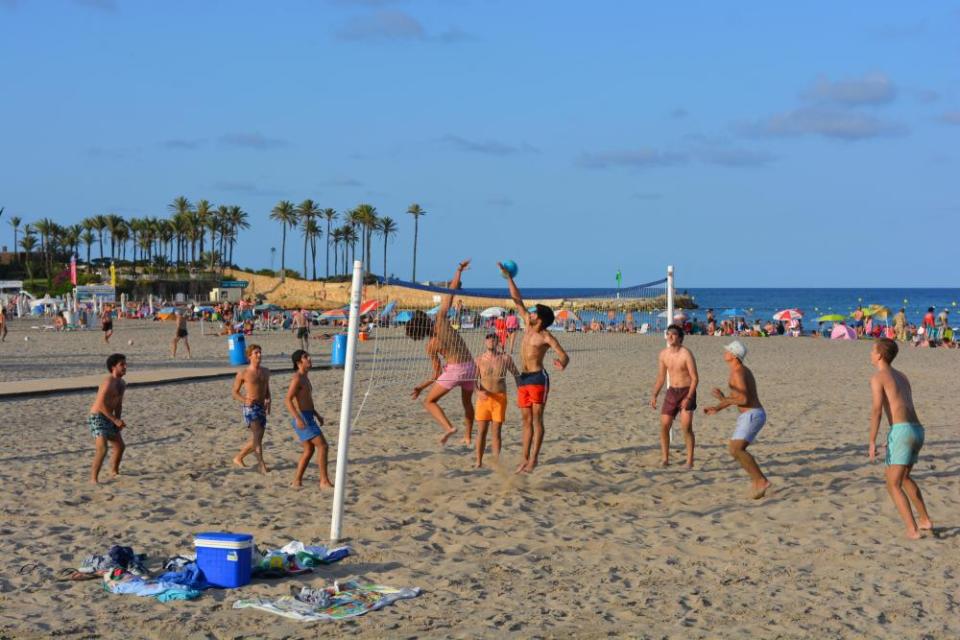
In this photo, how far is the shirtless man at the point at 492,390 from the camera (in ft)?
30.1

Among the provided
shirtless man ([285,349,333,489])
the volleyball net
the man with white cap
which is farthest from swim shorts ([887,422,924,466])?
shirtless man ([285,349,333,489])

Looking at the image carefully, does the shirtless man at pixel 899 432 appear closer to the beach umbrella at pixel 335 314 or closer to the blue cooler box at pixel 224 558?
the blue cooler box at pixel 224 558

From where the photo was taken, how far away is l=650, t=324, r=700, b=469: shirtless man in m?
9.32

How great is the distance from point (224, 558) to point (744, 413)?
14.3ft

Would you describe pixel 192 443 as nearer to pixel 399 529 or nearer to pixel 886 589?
pixel 399 529

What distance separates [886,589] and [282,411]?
9.39 meters

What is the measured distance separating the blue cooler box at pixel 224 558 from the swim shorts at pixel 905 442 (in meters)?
4.22

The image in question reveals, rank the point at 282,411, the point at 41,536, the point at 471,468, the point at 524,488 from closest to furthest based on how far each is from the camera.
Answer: the point at 41,536
the point at 524,488
the point at 471,468
the point at 282,411

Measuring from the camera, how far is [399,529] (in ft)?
23.6

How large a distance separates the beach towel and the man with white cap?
340cm

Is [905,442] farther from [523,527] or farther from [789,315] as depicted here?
[789,315]

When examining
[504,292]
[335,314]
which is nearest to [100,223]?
[335,314]

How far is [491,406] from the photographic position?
9.21 m

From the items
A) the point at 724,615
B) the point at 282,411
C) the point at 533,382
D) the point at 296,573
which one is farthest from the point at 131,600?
the point at 282,411
